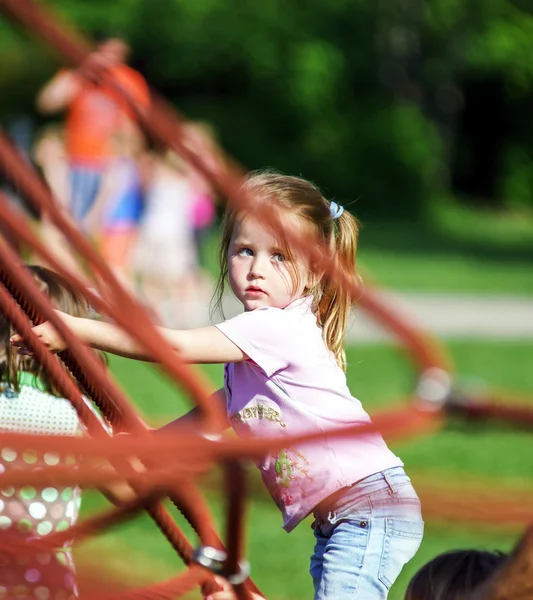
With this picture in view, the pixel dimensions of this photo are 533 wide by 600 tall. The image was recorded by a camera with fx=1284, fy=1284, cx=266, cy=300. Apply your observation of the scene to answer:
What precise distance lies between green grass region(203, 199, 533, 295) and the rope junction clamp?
7809 millimetres

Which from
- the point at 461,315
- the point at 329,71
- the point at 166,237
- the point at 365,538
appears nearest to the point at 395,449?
the point at 365,538

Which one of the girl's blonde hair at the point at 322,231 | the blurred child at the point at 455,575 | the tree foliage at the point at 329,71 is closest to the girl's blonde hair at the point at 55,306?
the girl's blonde hair at the point at 322,231

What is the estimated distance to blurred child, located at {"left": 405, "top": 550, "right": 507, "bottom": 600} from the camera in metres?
1.90

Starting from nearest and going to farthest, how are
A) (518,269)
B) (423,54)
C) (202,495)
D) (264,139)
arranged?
(202,495), (518,269), (264,139), (423,54)

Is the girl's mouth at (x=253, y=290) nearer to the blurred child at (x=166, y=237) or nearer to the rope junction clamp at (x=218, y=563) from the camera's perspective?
the rope junction clamp at (x=218, y=563)

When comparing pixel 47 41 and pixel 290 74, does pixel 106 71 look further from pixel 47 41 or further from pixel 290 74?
pixel 290 74

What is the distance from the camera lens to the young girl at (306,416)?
2.20 metres

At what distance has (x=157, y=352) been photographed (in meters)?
1.53

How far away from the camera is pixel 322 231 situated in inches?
93.0

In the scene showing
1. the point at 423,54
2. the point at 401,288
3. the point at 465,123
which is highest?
the point at 401,288

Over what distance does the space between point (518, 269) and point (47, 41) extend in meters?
13.5

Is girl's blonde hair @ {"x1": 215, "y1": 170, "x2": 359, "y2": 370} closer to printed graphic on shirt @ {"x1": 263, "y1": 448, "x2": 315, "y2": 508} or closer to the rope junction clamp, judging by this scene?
printed graphic on shirt @ {"x1": 263, "y1": 448, "x2": 315, "y2": 508}

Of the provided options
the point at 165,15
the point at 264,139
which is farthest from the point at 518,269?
the point at 165,15

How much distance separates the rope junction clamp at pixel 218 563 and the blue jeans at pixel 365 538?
0.42 metres
